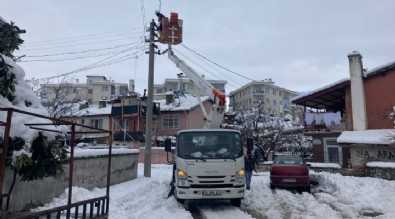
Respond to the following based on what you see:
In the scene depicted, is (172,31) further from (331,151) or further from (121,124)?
(121,124)

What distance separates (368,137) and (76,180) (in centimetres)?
1772

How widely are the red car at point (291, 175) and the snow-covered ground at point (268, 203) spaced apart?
0.46 metres

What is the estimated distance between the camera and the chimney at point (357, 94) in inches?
921

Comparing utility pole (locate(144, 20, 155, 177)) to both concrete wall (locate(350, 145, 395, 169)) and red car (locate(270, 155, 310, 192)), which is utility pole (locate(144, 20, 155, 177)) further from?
concrete wall (locate(350, 145, 395, 169))

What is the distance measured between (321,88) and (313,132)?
14.3 feet

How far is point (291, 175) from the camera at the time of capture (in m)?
15.5

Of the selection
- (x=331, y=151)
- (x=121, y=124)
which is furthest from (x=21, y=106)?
(x=121, y=124)

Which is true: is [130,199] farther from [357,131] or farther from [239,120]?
[239,120]

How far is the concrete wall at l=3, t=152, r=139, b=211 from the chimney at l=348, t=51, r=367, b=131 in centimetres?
1535

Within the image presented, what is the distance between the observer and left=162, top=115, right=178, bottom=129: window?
42844 mm

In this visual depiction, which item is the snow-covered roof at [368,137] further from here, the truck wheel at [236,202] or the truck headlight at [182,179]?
the truck headlight at [182,179]

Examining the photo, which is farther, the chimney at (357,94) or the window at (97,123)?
the window at (97,123)

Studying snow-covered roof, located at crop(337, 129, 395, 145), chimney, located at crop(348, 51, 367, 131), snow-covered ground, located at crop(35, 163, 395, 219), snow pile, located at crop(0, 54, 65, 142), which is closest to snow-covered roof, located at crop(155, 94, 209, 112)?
chimney, located at crop(348, 51, 367, 131)

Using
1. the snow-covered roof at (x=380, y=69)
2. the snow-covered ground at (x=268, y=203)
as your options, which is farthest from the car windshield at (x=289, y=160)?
the snow-covered roof at (x=380, y=69)
